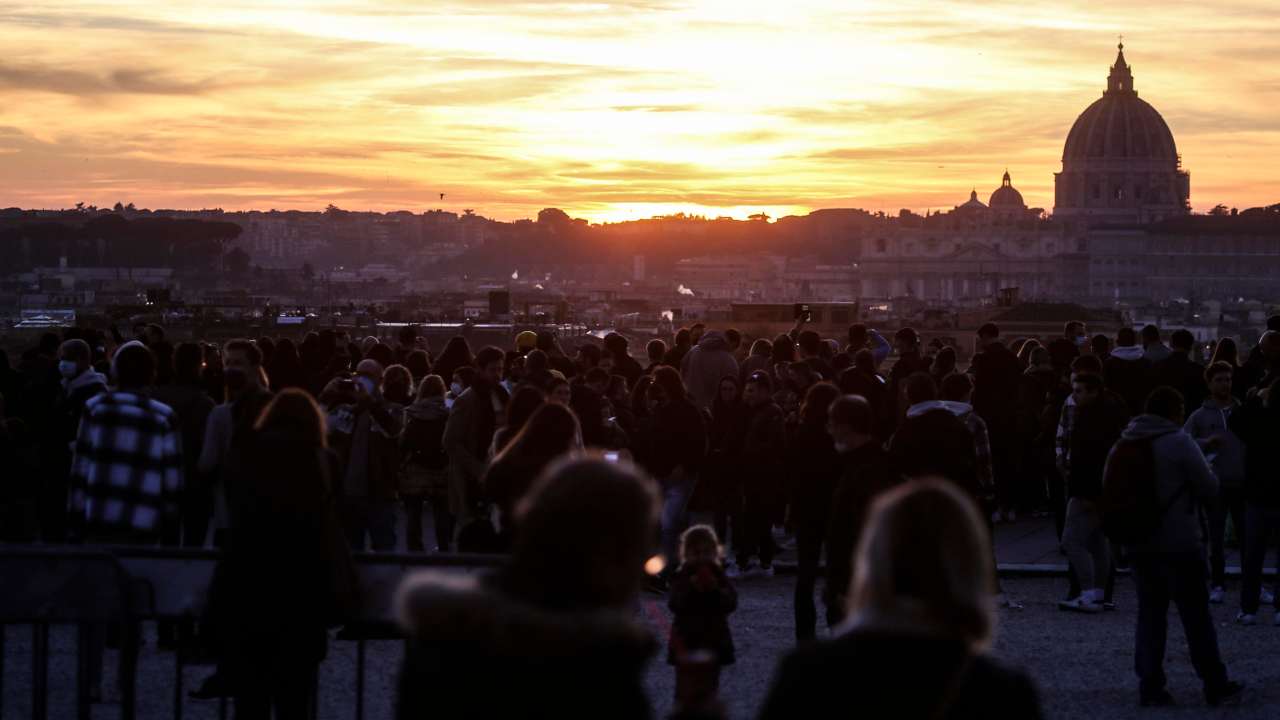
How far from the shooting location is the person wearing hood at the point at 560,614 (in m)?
3.21

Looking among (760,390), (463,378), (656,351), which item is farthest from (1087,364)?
(656,351)

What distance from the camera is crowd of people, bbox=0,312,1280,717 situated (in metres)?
3.25

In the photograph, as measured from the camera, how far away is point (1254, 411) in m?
9.68

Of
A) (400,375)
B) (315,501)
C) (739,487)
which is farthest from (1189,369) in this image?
(315,501)

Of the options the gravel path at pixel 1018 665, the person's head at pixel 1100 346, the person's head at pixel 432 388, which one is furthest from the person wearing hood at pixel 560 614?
the person's head at pixel 1100 346

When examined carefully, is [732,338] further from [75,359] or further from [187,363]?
[187,363]

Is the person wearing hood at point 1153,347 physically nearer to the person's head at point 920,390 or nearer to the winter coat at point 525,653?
the person's head at point 920,390

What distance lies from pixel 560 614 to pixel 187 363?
5925 mm

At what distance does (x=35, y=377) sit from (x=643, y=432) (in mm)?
3019

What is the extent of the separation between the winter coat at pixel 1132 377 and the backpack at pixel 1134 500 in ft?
15.1

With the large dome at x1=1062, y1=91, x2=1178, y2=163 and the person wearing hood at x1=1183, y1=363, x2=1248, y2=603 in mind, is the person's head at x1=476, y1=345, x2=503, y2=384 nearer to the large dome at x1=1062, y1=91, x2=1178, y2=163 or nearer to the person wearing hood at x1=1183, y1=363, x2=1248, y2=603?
the person wearing hood at x1=1183, y1=363, x2=1248, y2=603

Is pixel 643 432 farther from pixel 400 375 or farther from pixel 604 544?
pixel 604 544

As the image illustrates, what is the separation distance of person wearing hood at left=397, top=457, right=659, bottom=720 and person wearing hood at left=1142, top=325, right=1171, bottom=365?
33.6ft

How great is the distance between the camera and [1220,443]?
35.0ft
